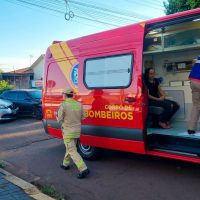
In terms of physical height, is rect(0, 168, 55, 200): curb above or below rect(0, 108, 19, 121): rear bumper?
below

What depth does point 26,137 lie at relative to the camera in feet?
35.6

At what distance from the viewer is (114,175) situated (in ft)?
20.5

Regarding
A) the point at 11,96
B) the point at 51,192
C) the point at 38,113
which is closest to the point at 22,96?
the point at 11,96

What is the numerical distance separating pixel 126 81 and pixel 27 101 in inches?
422

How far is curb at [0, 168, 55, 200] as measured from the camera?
5.29m

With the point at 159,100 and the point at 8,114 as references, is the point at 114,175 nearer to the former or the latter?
the point at 159,100

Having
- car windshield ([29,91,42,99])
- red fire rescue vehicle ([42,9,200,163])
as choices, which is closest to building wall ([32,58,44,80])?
car windshield ([29,91,42,99])

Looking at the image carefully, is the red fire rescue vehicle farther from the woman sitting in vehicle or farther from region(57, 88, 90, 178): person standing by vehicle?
region(57, 88, 90, 178): person standing by vehicle

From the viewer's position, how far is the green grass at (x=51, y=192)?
523 cm

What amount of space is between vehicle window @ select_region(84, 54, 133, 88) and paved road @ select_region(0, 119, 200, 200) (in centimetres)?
171

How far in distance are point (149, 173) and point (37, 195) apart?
7.04ft

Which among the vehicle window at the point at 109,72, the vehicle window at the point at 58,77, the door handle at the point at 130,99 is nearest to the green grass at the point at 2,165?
the vehicle window at the point at 58,77

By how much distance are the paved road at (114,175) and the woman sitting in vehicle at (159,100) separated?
892mm

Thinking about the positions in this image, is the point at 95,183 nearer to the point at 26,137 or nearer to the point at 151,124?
the point at 151,124
